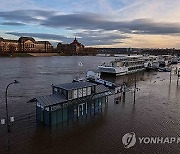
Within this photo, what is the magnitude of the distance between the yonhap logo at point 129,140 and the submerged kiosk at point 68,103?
5.82 meters

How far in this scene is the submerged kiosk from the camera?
70.9 feet

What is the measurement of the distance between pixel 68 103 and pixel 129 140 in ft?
21.8

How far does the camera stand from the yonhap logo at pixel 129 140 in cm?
1887

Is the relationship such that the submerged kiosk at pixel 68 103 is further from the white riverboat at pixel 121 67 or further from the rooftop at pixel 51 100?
the white riverboat at pixel 121 67

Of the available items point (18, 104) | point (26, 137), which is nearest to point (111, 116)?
point (26, 137)

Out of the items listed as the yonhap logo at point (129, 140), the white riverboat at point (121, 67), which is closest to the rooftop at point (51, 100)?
the yonhap logo at point (129, 140)

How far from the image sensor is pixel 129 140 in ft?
64.7

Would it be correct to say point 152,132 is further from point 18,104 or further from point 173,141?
point 18,104

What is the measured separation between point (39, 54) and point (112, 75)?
123423mm

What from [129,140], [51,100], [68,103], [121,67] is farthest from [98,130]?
[121,67]

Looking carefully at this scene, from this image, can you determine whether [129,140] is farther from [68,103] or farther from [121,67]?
[121,67]

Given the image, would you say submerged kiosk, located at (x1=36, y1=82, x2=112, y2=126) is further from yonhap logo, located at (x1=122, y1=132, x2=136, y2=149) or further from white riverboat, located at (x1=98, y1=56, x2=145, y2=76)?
white riverboat, located at (x1=98, y1=56, x2=145, y2=76)

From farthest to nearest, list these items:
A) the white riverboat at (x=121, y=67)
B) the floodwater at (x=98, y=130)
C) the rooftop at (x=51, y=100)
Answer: the white riverboat at (x=121, y=67), the rooftop at (x=51, y=100), the floodwater at (x=98, y=130)

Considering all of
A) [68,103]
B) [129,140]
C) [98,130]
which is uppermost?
[68,103]
